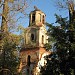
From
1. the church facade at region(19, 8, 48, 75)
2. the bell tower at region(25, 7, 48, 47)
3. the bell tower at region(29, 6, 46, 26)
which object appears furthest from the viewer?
the bell tower at region(29, 6, 46, 26)

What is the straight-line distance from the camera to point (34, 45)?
4406 centimetres

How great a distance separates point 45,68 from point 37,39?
26690 mm

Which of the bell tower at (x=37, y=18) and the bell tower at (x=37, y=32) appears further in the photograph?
the bell tower at (x=37, y=18)

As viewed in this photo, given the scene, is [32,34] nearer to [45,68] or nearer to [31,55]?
[31,55]

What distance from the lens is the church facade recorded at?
44.4 metres

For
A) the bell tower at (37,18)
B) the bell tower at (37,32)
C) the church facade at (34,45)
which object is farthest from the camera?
the bell tower at (37,18)

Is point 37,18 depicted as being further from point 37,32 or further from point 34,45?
point 34,45

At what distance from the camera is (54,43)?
18.7m

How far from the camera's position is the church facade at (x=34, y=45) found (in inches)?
1750

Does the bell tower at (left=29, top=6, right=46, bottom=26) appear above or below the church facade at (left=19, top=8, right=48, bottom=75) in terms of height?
above

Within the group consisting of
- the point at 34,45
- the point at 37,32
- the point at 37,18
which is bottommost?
the point at 34,45

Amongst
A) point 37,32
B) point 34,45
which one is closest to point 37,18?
point 37,32

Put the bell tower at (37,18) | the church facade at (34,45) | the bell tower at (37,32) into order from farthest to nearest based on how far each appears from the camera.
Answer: the bell tower at (37,18) → the bell tower at (37,32) → the church facade at (34,45)

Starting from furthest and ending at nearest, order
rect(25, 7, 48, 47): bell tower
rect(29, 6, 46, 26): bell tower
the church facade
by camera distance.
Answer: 1. rect(29, 6, 46, 26): bell tower
2. rect(25, 7, 48, 47): bell tower
3. the church facade
